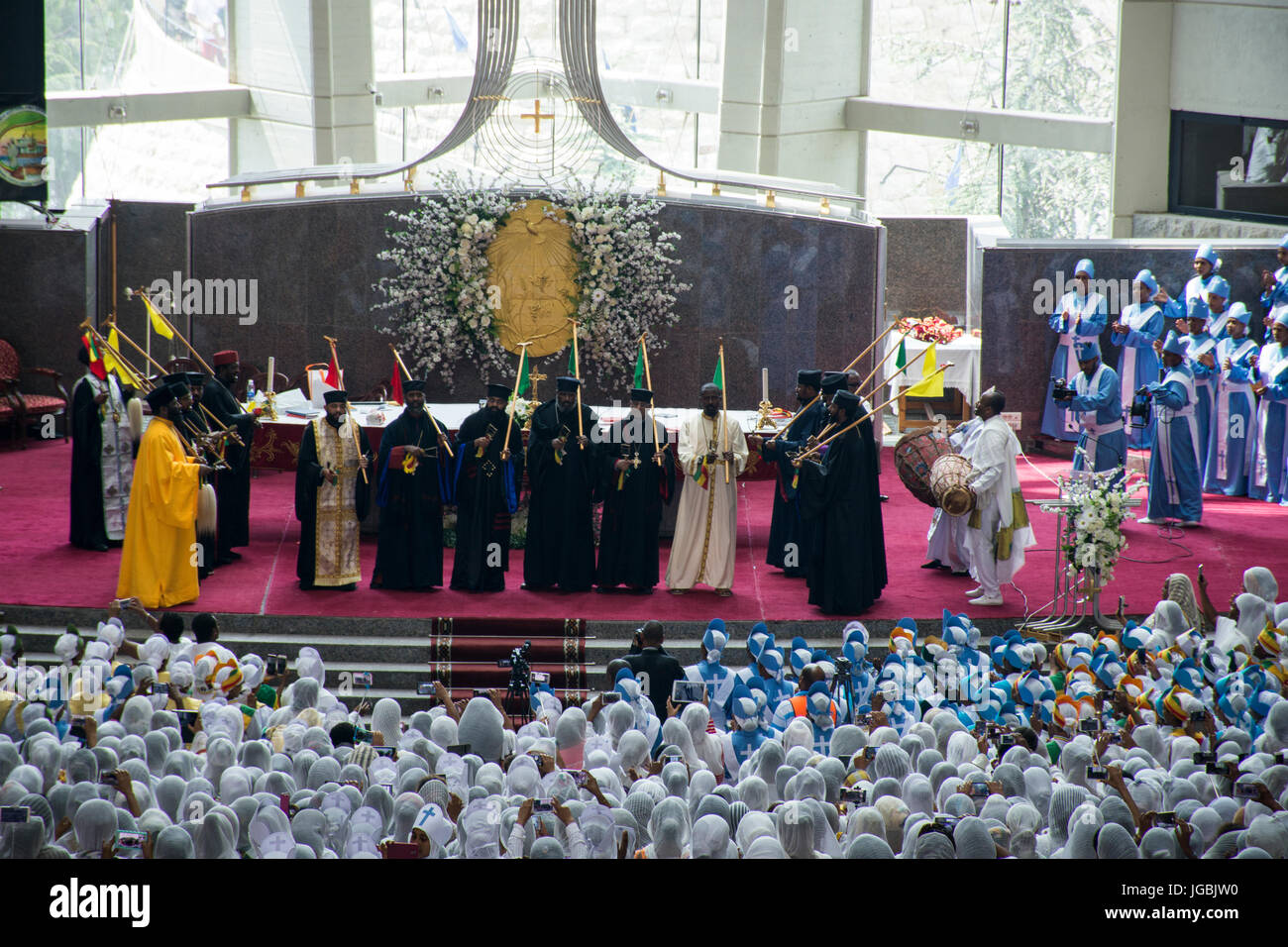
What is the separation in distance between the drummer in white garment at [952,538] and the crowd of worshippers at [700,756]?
2.36 meters

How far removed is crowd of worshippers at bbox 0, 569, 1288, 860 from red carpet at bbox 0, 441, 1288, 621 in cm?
159

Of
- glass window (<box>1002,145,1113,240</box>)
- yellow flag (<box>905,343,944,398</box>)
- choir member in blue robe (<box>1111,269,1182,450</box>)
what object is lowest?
yellow flag (<box>905,343,944,398</box>)

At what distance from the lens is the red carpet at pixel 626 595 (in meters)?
12.0

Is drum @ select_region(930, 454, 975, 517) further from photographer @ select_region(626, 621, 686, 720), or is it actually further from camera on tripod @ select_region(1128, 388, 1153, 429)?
photographer @ select_region(626, 621, 686, 720)

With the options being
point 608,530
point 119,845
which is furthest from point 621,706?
point 608,530

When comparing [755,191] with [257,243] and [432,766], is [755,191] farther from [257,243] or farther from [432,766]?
[432,766]

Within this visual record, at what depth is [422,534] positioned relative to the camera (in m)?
12.5

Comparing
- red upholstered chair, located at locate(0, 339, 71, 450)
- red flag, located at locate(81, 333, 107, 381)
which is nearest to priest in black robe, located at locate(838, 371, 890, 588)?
red flag, located at locate(81, 333, 107, 381)

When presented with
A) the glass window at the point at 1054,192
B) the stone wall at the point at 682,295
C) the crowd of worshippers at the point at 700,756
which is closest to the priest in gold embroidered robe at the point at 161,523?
the crowd of worshippers at the point at 700,756

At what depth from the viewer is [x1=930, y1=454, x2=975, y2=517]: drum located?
12.1 m

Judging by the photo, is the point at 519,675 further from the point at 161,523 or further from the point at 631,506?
the point at 161,523

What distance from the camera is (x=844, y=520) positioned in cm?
1212

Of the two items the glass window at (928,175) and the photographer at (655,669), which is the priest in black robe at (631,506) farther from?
the glass window at (928,175)

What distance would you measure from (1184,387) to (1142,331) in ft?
7.87
